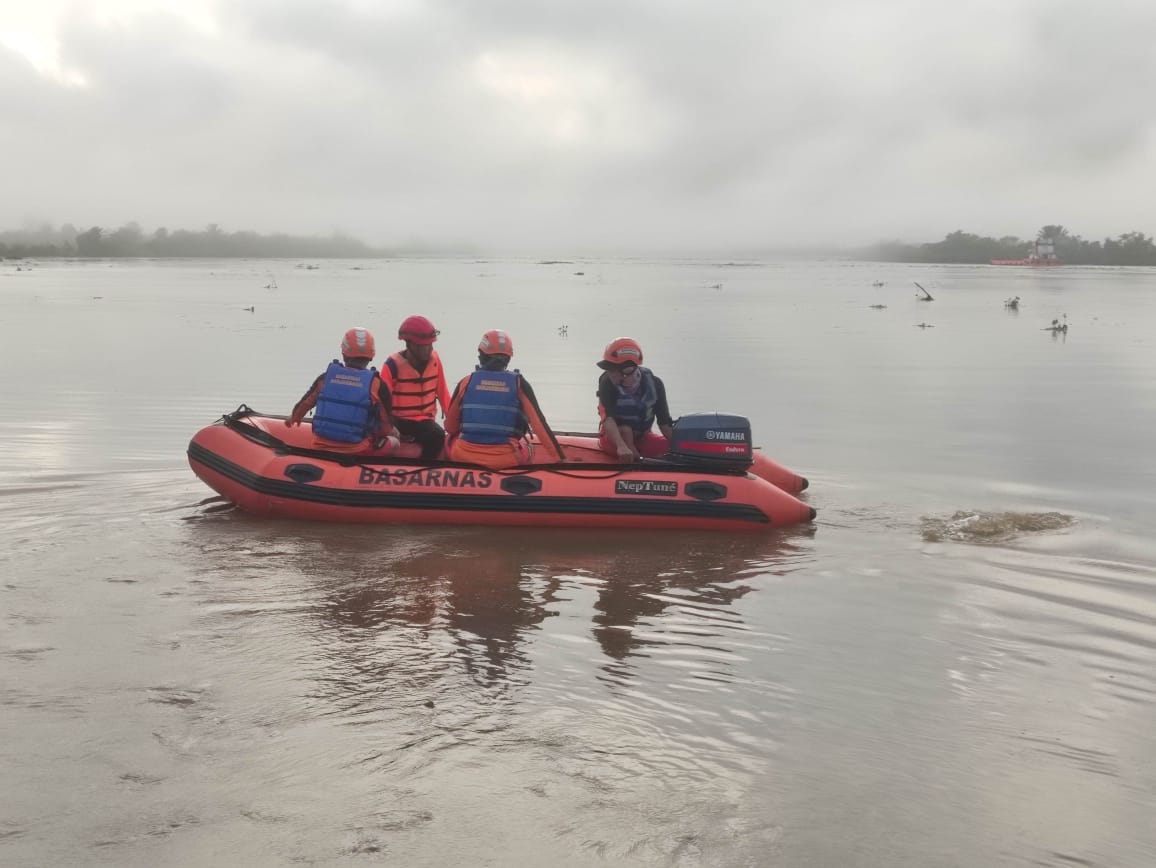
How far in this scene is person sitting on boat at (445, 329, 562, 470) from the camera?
8.85 meters

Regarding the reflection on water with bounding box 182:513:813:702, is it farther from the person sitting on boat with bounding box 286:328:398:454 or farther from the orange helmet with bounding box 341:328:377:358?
the orange helmet with bounding box 341:328:377:358

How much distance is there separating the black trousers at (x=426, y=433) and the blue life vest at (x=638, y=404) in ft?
4.96

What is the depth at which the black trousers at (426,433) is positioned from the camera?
927 centimetres

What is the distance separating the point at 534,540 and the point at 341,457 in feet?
5.60

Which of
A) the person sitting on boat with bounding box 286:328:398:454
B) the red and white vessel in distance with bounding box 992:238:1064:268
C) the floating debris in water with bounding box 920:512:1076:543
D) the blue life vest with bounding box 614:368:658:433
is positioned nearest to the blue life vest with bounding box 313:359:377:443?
the person sitting on boat with bounding box 286:328:398:454

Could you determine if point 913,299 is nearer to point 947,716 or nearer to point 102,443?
point 102,443

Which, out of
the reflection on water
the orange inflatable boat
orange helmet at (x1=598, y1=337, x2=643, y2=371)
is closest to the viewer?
the reflection on water

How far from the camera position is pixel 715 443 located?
9062 millimetres

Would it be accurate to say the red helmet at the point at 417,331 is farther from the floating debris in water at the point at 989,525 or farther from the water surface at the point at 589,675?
the floating debris in water at the point at 989,525

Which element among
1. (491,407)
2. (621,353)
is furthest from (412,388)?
(621,353)

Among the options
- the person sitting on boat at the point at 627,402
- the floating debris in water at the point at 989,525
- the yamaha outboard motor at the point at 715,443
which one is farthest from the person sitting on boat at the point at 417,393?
the floating debris in water at the point at 989,525

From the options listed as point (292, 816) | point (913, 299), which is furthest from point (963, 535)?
point (913, 299)

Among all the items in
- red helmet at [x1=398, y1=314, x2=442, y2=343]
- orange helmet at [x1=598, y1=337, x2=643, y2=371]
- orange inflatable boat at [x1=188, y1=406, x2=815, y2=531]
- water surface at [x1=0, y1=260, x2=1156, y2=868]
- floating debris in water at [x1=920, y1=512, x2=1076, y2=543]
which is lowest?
water surface at [x1=0, y1=260, x2=1156, y2=868]

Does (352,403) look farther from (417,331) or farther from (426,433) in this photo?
(417,331)
